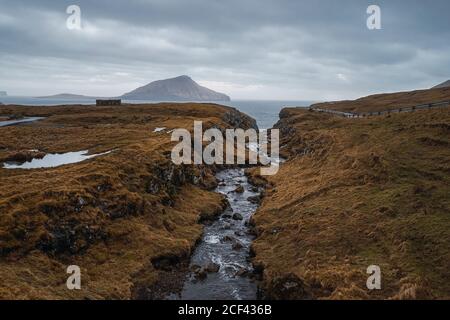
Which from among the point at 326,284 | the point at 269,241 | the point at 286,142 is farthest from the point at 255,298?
the point at 286,142

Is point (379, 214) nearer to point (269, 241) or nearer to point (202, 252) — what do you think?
point (269, 241)

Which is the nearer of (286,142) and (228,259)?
(228,259)

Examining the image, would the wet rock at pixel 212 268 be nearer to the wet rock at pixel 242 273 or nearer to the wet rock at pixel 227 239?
the wet rock at pixel 242 273

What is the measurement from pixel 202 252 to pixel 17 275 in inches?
778

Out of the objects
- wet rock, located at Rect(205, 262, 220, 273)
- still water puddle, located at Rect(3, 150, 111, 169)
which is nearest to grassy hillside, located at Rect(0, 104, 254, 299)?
still water puddle, located at Rect(3, 150, 111, 169)

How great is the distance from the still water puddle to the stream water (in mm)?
24061

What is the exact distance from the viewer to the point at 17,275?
101 ft

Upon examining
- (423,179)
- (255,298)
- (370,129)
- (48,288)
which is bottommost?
(255,298)

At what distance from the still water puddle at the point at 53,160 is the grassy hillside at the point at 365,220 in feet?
97.9

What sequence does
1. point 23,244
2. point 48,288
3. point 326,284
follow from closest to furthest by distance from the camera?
point 48,288, point 326,284, point 23,244

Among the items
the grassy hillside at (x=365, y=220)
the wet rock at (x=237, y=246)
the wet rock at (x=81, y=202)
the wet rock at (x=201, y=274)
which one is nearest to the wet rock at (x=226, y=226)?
the grassy hillside at (x=365, y=220)

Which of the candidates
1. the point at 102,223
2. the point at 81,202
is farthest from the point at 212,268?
the point at 81,202

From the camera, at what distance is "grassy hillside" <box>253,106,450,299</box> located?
32.4m

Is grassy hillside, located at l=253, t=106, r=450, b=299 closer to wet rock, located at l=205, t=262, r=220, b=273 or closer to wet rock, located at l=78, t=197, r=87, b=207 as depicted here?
wet rock, located at l=205, t=262, r=220, b=273
